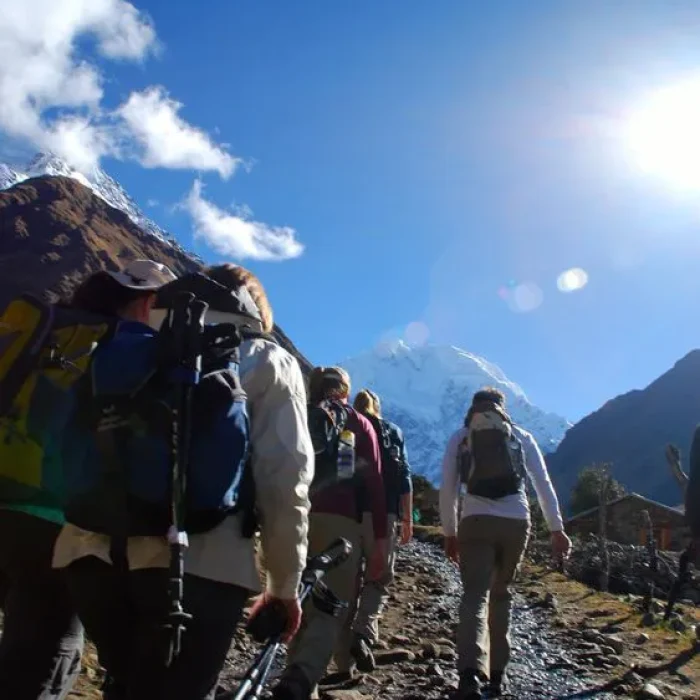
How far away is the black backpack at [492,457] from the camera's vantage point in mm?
5285

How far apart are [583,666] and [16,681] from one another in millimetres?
4940

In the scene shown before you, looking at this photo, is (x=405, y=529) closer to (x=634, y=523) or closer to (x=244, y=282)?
(x=244, y=282)

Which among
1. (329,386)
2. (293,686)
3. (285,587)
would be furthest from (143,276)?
(329,386)

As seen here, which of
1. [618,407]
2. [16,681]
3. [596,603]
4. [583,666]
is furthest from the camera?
[618,407]

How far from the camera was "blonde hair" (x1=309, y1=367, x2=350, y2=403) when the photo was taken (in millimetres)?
4992

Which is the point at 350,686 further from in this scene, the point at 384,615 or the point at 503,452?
the point at 384,615

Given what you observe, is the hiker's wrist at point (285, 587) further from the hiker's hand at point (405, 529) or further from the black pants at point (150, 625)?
the hiker's hand at point (405, 529)

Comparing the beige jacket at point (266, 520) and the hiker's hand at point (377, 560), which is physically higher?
the hiker's hand at point (377, 560)

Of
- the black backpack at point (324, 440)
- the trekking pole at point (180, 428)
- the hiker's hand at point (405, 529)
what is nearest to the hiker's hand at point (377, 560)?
the black backpack at point (324, 440)

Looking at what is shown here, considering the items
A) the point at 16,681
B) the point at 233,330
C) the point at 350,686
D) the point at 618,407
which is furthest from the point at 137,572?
the point at 618,407

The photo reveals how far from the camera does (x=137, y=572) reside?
2.09m

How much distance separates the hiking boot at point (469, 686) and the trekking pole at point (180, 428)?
10.3ft

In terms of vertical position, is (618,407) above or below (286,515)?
above

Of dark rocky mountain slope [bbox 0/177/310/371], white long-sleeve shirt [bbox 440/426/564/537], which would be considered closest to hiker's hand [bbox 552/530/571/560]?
white long-sleeve shirt [bbox 440/426/564/537]
